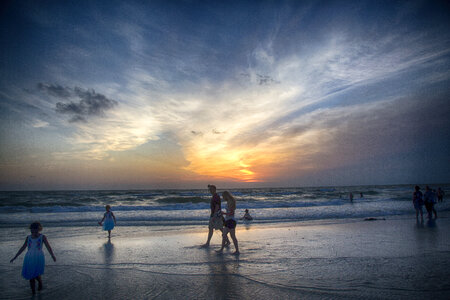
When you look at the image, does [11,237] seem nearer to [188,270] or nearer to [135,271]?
[135,271]

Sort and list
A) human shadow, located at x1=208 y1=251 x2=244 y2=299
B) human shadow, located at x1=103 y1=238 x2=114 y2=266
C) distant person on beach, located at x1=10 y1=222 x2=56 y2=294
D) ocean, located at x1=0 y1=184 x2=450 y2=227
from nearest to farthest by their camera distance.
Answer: human shadow, located at x1=208 y1=251 x2=244 y2=299 → distant person on beach, located at x1=10 y1=222 x2=56 y2=294 → human shadow, located at x1=103 y1=238 x2=114 y2=266 → ocean, located at x1=0 y1=184 x2=450 y2=227

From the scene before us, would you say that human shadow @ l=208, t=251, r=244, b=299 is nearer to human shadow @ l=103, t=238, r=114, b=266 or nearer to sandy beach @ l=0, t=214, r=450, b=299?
sandy beach @ l=0, t=214, r=450, b=299

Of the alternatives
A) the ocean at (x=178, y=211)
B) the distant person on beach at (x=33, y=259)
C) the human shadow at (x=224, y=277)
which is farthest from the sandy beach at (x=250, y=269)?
the ocean at (x=178, y=211)

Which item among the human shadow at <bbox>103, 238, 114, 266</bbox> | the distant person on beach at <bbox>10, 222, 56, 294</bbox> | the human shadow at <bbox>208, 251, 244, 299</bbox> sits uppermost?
the distant person on beach at <bbox>10, 222, 56, 294</bbox>

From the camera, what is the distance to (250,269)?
20.4 ft

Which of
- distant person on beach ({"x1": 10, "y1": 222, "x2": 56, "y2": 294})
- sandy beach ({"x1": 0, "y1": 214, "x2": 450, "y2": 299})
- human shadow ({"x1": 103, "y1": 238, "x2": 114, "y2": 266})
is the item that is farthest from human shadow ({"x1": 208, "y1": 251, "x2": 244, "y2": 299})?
distant person on beach ({"x1": 10, "y1": 222, "x2": 56, "y2": 294})

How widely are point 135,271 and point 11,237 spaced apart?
9943 millimetres

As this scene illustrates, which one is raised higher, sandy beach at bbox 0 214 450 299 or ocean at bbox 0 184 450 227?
sandy beach at bbox 0 214 450 299

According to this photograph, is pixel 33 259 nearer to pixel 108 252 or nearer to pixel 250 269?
pixel 108 252

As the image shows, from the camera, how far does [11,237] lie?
11984 mm

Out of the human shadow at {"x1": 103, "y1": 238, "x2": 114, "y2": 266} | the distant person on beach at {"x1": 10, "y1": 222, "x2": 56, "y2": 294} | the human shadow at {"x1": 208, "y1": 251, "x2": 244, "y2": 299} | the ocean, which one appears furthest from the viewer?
the ocean

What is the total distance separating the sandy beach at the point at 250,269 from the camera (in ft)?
16.0

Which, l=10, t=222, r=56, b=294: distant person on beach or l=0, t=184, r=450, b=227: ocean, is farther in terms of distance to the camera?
l=0, t=184, r=450, b=227: ocean

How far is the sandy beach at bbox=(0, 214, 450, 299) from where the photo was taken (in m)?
4.87
